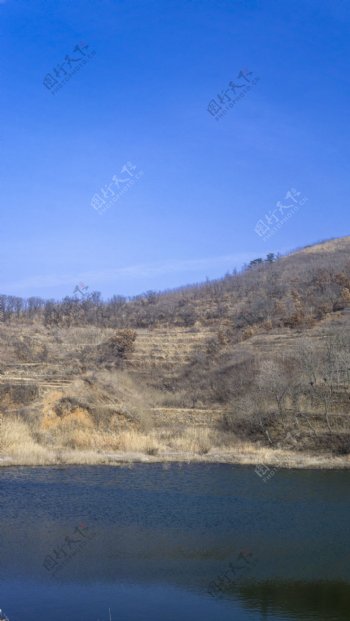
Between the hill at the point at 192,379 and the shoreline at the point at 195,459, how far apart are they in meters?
0.09

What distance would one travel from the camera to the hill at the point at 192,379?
3119 cm

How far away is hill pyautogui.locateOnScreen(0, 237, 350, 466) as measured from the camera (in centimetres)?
3119

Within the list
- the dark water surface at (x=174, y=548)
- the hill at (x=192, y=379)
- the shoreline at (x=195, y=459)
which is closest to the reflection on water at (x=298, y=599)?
the dark water surface at (x=174, y=548)

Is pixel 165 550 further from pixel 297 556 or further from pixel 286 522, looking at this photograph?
pixel 286 522

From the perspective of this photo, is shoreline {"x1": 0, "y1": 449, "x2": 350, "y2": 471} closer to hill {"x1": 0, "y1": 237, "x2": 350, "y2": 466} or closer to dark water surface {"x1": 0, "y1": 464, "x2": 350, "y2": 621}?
hill {"x1": 0, "y1": 237, "x2": 350, "y2": 466}

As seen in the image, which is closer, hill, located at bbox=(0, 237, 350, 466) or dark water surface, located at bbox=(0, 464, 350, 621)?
dark water surface, located at bbox=(0, 464, 350, 621)

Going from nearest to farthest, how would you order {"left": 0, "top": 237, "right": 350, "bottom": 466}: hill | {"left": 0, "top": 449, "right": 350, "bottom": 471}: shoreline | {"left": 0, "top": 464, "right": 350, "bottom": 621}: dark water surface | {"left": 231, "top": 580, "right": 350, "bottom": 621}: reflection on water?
{"left": 231, "top": 580, "right": 350, "bottom": 621}: reflection on water < {"left": 0, "top": 464, "right": 350, "bottom": 621}: dark water surface < {"left": 0, "top": 449, "right": 350, "bottom": 471}: shoreline < {"left": 0, "top": 237, "right": 350, "bottom": 466}: hill

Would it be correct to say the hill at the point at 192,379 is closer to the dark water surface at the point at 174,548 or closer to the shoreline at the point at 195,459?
the shoreline at the point at 195,459

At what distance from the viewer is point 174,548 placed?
16906 mm

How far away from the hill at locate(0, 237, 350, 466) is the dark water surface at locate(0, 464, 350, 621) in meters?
4.70

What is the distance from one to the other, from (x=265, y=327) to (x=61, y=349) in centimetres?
1652

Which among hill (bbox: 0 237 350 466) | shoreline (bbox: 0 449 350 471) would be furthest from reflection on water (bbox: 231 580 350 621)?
hill (bbox: 0 237 350 466)

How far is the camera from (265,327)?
5144 centimetres

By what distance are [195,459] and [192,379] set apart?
15607 millimetres
